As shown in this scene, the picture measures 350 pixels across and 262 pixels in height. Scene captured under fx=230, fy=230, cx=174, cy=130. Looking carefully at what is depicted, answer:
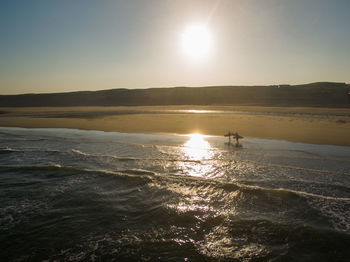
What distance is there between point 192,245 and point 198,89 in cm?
9720

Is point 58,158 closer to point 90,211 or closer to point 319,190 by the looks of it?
point 90,211

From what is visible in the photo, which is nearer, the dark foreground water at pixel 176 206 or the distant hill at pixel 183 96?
the dark foreground water at pixel 176 206

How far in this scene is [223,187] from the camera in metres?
7.53

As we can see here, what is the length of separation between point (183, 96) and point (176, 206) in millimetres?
86269

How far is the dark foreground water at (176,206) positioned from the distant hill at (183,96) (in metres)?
64.8

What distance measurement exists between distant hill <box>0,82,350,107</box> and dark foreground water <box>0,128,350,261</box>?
6481cm

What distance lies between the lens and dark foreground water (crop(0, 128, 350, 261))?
185 inches

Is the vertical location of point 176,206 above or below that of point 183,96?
below

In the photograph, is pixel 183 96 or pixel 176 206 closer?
pixel 176 206

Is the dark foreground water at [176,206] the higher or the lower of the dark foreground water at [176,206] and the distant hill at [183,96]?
the lower

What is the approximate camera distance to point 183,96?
299 ft

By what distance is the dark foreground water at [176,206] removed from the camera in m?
4.71

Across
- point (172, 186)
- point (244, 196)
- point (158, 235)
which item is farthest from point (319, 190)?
point (158, 235)

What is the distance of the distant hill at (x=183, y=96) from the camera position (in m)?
75.2
